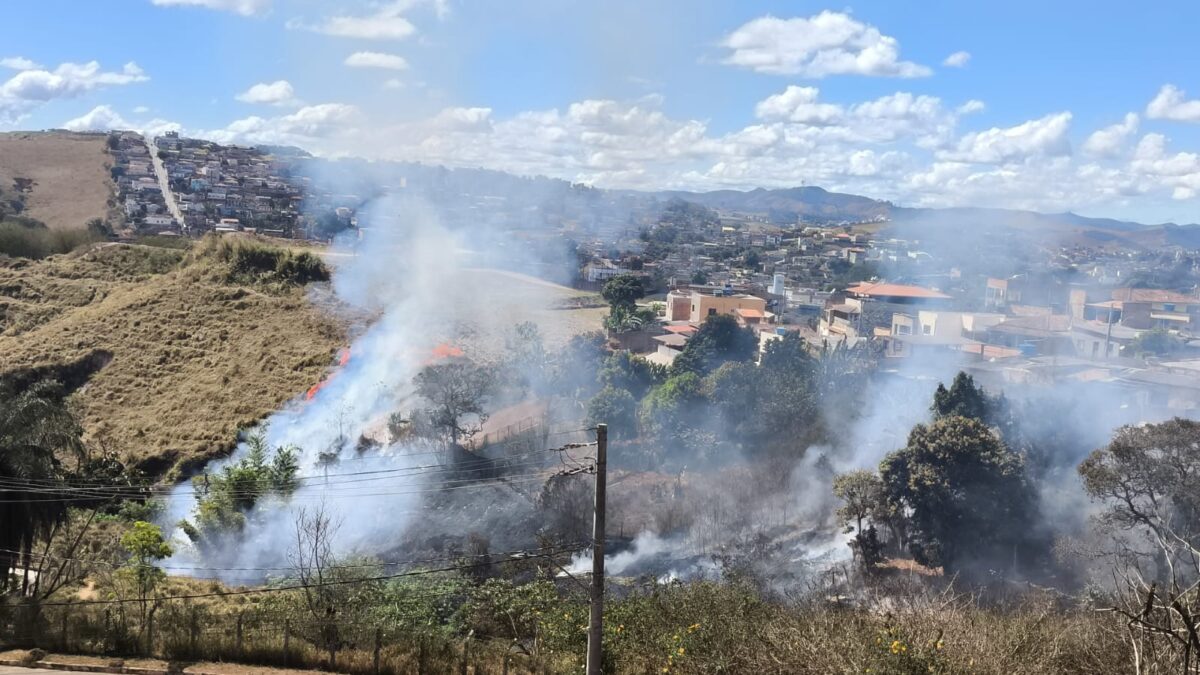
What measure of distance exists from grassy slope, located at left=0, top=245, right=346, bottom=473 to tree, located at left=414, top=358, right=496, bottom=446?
478 centimetres

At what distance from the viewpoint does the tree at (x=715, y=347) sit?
3425 cm

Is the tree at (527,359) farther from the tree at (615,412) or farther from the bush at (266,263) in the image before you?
the bush at (266,263)

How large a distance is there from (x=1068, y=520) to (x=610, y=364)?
581 inches

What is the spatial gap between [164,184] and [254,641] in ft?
230

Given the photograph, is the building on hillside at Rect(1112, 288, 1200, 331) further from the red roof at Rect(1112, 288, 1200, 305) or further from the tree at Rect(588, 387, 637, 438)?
the tree at Rect(588, 387, 637, 438)

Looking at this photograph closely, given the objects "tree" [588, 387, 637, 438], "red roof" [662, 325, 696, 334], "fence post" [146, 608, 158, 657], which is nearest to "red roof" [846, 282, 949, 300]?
"red roof" [662, 325, 696, 334]

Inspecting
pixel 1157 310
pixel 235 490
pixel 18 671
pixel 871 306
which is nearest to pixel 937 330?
pixel 871 306

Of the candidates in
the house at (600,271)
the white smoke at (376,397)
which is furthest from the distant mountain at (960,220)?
the white smoke at (376,397)

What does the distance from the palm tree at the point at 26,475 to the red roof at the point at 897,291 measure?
40956 millimetres

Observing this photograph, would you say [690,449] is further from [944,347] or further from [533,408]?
[944,347]

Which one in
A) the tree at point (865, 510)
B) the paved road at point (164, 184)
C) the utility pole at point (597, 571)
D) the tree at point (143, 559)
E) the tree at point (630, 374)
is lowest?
the tree at point (865, 510)

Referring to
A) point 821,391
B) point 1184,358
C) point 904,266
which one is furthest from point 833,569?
A: point 904,266

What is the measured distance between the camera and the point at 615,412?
1151 inches

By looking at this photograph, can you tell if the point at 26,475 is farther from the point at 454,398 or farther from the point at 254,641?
the point at 454,398
